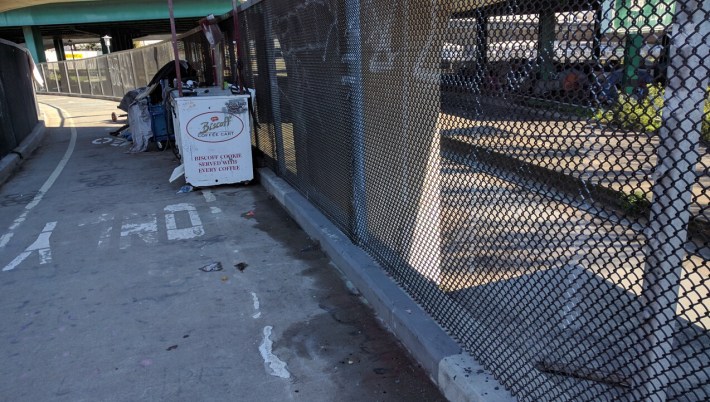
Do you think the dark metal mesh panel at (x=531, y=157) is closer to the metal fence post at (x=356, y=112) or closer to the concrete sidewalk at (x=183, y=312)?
the metal fence post at (x=356, y=112)

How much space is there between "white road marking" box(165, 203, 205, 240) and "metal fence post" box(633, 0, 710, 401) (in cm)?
510

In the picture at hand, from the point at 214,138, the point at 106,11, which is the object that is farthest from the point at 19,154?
the point at 106,11

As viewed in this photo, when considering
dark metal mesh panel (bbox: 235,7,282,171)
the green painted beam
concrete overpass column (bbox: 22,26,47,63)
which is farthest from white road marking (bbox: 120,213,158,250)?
concrete overpass column (bbox: 22,26,47,63)

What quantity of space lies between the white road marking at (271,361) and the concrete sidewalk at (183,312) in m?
0.01

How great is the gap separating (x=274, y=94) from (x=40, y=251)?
3.40 metres

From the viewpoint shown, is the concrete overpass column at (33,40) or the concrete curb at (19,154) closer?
the concrete curb at (19,154)

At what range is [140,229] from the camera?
6.48 metres

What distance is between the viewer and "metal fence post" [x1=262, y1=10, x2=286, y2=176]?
273 inches

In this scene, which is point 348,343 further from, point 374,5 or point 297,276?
point 374,5

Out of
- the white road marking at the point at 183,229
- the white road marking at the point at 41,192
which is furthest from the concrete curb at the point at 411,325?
the white road marking at the point at 41,192

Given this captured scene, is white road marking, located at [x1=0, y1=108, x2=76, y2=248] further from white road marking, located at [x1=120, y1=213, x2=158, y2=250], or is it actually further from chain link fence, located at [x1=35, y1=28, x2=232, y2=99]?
chain link fence, located at [x1=35, y1=28, x2=232, y2=99]

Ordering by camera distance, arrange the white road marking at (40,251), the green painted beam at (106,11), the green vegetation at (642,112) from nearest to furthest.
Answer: the green vegetation at (642,112), the white road marking at (40,251), the green painted beam at (106,11)

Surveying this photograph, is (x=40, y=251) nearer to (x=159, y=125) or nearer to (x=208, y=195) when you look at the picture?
(x=208, y=195)

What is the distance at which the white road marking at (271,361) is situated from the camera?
11.3 feet
